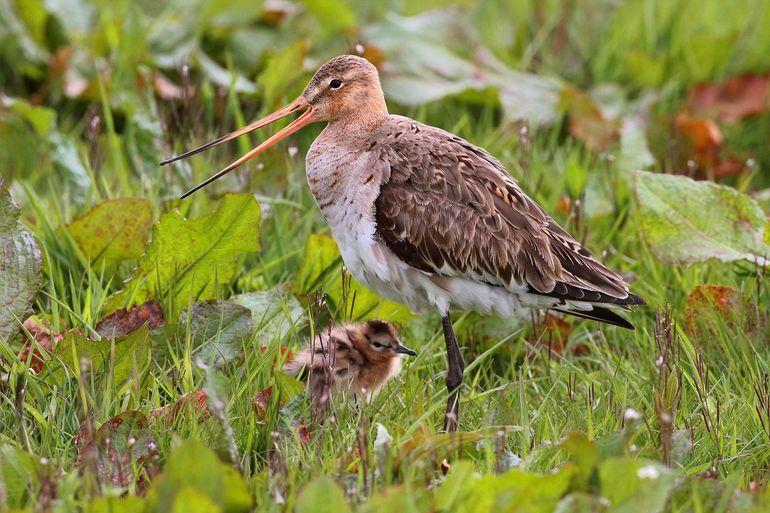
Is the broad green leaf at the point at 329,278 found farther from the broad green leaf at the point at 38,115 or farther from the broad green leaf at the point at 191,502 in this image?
the broad green leaf at the point at 191,502

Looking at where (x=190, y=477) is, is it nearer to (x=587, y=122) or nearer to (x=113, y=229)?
(x=113, y=229)

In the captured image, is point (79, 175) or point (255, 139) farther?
point (255, 139)

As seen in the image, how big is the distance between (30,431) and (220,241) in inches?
51.7

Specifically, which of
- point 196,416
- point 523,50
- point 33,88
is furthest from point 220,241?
point 523,50

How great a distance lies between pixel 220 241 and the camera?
5.43 meters

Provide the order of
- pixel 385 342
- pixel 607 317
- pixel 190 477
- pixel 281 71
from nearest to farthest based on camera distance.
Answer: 1. pixel 190 477
2. pixel 385 342
3. pixel 607 317
4. pixel 281 71

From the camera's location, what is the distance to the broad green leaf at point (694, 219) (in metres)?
5.88

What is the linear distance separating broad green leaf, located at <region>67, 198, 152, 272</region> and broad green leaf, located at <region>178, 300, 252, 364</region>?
68 centimetres

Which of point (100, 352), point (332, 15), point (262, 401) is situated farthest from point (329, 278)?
point (332, 15)

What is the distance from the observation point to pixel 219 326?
5145 millimetres

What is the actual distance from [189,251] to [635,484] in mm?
2385

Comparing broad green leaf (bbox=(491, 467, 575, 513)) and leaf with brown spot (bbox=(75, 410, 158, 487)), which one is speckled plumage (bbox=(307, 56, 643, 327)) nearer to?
leaf with brown spot (bbox=(75, 410, 158, 487))

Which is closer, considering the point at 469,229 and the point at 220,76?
the point at 469,229

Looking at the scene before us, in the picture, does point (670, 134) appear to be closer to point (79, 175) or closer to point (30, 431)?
point (79, 175)
